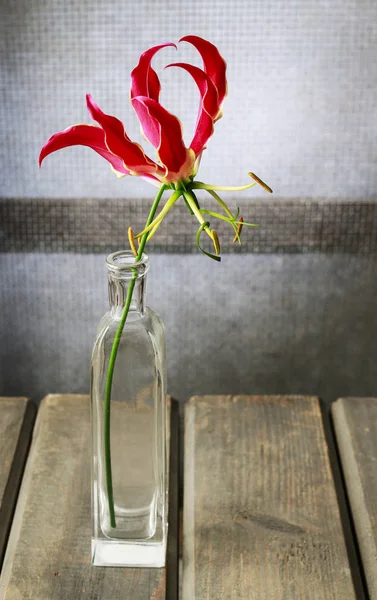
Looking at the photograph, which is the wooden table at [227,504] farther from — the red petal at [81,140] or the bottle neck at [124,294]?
the red petal at [81,140]

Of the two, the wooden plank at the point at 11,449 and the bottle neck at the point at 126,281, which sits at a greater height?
the bottle neck at the point at 126,281

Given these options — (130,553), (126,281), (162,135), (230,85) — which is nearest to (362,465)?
(130,553)

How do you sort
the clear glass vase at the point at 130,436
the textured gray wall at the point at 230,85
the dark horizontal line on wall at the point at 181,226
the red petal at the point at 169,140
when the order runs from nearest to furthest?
the red petal at the point at 169,140 → the clear glass vase at the point at 130,436 → the textured gray wall at the point at 230,85 → the dark horizontal line on wall at the point at 181,226

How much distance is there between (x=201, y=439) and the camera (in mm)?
1113

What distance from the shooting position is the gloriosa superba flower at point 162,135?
0.73 meters

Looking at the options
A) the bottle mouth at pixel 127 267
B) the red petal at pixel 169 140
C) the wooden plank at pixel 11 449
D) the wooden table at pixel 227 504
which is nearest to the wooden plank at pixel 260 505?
the wooden table at pixel 227 504

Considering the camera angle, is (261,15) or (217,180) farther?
(217,180)

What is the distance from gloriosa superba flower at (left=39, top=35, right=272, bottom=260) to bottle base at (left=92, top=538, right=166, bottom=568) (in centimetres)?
36

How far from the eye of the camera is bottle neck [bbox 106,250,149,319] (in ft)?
2.60

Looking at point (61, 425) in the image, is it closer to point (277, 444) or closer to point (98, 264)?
point (277, 444)

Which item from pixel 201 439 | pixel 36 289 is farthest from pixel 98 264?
pixel 201 439

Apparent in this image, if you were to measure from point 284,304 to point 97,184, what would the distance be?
44cm

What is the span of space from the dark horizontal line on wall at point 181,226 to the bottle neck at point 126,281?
652 millimetres

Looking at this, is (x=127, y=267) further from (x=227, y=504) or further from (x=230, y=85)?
(x=230, y=85)
